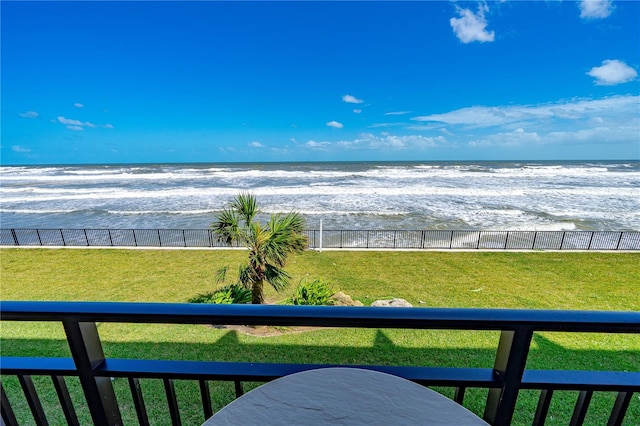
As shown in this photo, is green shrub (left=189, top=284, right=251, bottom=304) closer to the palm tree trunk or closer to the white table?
the palm tree trunk

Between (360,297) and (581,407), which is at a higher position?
(581,407)

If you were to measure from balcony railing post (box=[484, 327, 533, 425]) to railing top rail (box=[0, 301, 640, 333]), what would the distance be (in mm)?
50

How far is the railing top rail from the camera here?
0.82 metres

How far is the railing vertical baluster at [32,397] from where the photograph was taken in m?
1.05

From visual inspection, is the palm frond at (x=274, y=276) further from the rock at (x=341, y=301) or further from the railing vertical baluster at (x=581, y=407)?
the railing vertical baluster at (x=581, y=407)

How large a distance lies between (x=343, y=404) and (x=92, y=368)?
0.88 meters

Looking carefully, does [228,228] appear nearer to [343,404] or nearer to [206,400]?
[206,400]

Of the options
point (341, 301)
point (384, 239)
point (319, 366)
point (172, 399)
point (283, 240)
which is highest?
point (319, 366)

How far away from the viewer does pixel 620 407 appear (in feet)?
3.26

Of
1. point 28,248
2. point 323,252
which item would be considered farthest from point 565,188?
point 28,248

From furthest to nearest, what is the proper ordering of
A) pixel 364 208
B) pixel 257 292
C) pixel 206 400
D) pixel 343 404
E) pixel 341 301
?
pixel 364 208 → pixel 341 301 → pixel 257 292 → pixel 206 400 → pixel 343 404

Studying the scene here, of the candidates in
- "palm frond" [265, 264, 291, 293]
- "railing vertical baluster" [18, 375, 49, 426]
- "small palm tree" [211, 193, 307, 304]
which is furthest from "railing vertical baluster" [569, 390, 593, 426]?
"palm frond" [265, 264, 291, 293]

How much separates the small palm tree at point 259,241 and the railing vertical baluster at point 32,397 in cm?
376

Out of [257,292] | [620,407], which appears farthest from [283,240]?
[620,407]
